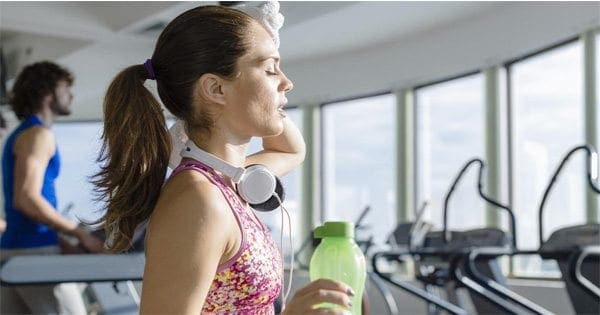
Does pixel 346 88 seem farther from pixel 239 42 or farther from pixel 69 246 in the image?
pixel 239 42

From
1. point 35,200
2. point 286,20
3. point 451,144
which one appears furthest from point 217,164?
point 451,144

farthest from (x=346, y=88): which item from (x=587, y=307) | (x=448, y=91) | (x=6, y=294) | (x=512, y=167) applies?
(x=6, y=294)

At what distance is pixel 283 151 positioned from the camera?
4.60ft

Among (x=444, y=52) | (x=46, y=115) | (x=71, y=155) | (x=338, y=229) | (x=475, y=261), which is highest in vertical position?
(x=444, y=52)

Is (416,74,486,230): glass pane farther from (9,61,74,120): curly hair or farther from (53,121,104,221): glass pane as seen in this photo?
(9,61,74,120): curly hair

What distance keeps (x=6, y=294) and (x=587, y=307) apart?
2144 millimetres

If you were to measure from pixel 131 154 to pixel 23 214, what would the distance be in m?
1.74

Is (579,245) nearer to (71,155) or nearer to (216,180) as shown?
(216,180)

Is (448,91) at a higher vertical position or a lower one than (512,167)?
higher

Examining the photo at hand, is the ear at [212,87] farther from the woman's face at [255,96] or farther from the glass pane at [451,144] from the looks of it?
the glass pane at [451,144]

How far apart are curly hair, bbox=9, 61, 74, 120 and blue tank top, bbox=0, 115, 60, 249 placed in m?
0.05

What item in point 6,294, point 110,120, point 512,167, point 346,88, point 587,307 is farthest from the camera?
point 346,88

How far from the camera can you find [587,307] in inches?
131

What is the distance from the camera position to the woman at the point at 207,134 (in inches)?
40.0
